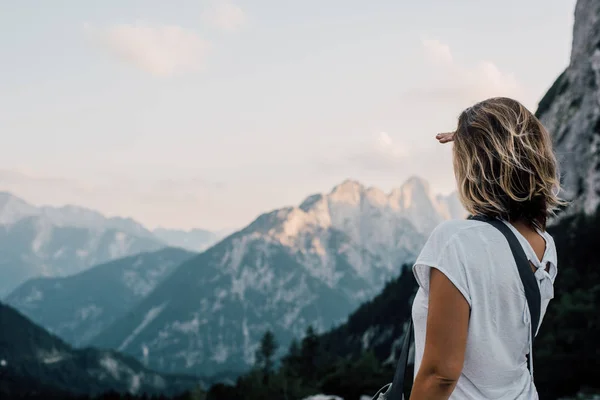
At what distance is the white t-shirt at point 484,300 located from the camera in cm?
299

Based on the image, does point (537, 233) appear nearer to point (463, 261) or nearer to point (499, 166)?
point (499, 166)

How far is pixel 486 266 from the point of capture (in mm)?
3033

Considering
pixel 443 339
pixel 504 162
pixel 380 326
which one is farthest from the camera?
pixel 380 326

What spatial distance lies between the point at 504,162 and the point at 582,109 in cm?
10857

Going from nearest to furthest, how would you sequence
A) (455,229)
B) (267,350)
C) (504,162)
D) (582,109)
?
(455,229), (504,162), (582,109), (267,350)

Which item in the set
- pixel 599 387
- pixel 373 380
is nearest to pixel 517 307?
pixel 599 387

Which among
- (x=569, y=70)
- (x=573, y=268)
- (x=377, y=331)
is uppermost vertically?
(x=569, y=70)

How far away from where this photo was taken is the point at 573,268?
71.1 m

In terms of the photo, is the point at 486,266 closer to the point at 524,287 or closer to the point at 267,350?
the point at 524,287

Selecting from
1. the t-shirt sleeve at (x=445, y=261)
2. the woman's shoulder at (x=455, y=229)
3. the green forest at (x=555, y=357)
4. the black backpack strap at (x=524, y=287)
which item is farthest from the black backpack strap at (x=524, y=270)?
the green forest at (x=555, y=357)

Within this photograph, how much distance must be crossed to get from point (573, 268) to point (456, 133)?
75757 mm

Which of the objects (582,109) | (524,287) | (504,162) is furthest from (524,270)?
(582,109)

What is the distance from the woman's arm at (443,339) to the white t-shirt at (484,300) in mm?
64

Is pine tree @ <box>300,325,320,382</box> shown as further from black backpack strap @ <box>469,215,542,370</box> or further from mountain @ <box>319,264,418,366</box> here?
black backpack strap @ <box>469,215,542,370</box>
